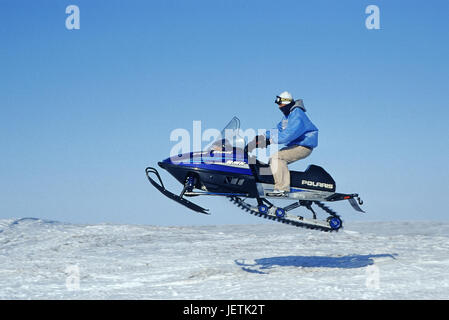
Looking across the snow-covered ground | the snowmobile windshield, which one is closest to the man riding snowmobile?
the snowmobile windshield

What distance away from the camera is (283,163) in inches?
459

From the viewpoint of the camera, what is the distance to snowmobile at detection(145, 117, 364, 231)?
11.4 m

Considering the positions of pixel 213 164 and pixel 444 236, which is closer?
pixel 213 164

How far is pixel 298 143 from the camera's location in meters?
11.7

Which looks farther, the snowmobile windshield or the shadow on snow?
the shadow on snow

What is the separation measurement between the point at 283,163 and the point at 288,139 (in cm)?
62

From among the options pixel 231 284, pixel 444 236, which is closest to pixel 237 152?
pixel 231 284

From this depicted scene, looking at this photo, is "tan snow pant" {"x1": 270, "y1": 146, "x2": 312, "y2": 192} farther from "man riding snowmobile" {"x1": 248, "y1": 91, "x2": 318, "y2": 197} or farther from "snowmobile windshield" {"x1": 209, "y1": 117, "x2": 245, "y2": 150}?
"snowmobile windshield" {"x1": 209, "y1": 117, "x2": 245, "y2": 150}
